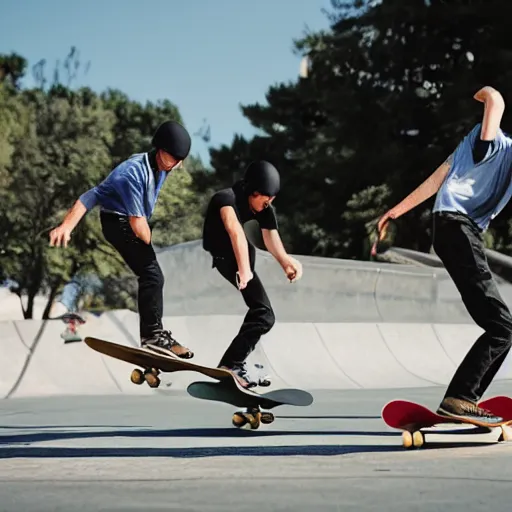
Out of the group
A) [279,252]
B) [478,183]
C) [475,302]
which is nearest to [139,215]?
[279,252]

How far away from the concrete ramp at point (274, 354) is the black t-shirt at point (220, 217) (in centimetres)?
565

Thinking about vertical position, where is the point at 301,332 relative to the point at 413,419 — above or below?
below

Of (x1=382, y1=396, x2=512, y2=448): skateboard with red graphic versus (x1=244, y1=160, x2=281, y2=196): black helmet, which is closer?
(x1=382, y1=396, x2=512, y2=448): skateboard with red graphic

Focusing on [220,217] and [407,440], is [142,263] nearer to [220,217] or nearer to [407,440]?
[220,217]

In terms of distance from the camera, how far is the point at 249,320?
848cm

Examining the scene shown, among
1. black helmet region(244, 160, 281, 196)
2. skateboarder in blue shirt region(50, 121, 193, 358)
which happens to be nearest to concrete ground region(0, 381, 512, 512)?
skateboarder in blue shirt region(50, 121, 193, 358)

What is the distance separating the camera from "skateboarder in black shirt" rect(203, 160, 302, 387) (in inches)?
328

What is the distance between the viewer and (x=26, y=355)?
14.1 metres

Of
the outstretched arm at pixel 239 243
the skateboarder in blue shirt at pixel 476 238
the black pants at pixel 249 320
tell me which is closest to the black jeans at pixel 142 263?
the black pants at pixel 249 320

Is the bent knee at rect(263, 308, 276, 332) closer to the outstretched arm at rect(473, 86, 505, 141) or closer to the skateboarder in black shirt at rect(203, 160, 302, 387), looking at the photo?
the skateboarder in black shirt at rect(203, 160, 302, 387)

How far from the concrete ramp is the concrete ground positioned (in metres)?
4.14

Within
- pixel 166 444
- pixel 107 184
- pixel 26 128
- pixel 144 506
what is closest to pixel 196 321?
pixel 107 184

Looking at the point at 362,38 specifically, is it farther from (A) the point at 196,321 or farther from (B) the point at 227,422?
(B) the point at 227,422

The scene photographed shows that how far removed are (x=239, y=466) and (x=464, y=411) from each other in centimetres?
182
